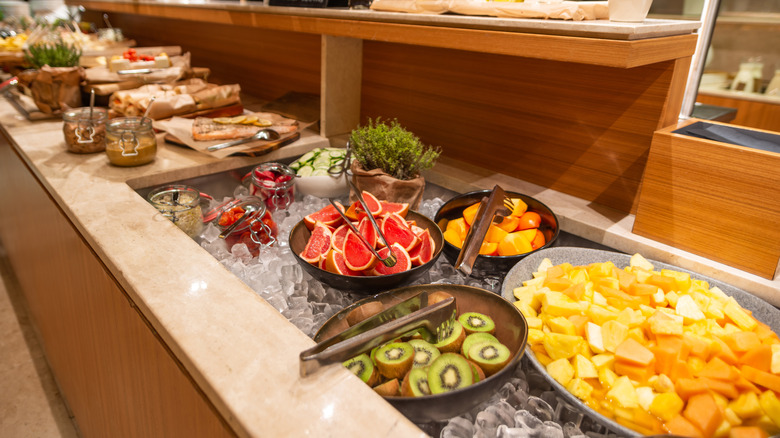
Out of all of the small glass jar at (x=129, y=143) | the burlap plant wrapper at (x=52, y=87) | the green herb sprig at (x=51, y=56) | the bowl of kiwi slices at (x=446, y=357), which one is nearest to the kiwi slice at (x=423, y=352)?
the bowl of kiwi slices at (x=446, y=357)

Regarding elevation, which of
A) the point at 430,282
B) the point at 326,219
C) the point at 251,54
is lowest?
the point at 430,282

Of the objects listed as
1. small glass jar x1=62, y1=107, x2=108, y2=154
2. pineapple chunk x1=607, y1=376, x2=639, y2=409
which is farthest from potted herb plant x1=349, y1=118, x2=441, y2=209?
small glass jar x1=62, y1=107, x2=108, y2=154

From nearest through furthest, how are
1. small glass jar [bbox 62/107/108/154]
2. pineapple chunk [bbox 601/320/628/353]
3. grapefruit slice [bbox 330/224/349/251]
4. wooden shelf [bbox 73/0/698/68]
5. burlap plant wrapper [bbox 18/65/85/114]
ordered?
1. pineapple chunk [bbox 601/320/628/353]
2. wooden shelf [bbox 73/0/698/68]
3. grapefruit slice [bbox 330/224/349/251]
4. small glass jar [bbox 62/107/108/154]
5. burlap plant wrapper [bbox 18/65/85/114]

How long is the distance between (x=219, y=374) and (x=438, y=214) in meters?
0.83

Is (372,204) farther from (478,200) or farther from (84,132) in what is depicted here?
(84,132)

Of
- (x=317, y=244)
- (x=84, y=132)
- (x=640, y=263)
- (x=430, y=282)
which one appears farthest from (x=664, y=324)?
(x=84, y=132)

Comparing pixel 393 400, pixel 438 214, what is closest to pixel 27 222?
pixel 438 214

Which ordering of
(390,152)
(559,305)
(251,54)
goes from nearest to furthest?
(559,305) → (390,152) → (251,54)

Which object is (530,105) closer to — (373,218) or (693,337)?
(373,218)

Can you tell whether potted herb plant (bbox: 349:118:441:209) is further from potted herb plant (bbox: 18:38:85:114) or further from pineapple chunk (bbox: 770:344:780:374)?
potted herb plant (bbox: 18:38:85:114)

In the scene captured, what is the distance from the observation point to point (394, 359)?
34.6 inches

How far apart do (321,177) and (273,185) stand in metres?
0.17

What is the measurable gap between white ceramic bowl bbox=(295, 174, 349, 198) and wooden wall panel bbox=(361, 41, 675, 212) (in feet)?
1.47

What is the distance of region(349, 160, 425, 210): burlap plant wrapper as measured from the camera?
148cm
